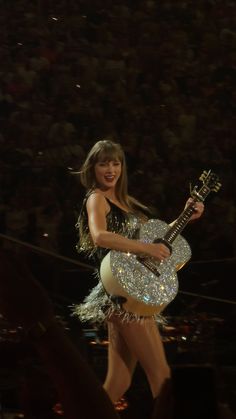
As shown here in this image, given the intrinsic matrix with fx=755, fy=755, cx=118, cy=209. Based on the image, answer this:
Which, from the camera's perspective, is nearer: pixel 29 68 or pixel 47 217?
pixel 47 217

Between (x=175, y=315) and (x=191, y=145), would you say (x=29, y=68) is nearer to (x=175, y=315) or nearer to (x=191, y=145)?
(x=191, y=145)

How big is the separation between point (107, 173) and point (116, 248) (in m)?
0.31

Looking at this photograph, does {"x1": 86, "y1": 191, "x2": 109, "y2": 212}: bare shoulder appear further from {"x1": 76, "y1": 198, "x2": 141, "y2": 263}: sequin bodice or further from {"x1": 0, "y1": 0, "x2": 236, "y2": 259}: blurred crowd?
{"x1": 0, "y1": 0, "x2": 236, "y2": 259}: blurred crowd

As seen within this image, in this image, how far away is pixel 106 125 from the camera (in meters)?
5.20

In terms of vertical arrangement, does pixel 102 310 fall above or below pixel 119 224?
below

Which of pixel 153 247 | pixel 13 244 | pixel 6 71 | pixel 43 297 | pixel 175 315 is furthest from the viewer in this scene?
pixel 6 71

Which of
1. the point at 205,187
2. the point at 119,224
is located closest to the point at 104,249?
the point at 119,224

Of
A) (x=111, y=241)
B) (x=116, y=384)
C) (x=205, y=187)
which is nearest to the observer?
(x=111, y=241)

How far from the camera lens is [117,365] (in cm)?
266

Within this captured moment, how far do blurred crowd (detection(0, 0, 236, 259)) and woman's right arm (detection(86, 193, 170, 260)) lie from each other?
7.09 ft

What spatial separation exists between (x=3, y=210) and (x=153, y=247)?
241cm

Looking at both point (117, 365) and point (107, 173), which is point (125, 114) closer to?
point (107, 173)

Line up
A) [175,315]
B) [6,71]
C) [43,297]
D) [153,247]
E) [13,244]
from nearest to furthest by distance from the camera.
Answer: [43,297]
[153,247]
[13,244]
[175,315]
[6,71]

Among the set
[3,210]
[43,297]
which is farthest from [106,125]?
[43,297]
